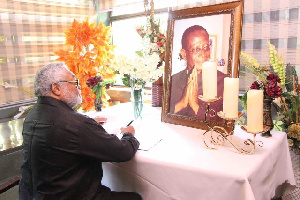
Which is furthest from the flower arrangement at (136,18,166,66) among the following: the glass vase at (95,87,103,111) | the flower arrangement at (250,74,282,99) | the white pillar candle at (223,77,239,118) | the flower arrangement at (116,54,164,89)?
the white pillar candle at (223,77,239,118)

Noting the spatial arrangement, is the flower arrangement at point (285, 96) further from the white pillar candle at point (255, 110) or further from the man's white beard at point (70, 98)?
the man's white beard at point (70, 98)

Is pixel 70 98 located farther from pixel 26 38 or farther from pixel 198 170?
pixel 26 38

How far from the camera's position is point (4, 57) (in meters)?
2.33

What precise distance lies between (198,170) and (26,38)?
220 cm

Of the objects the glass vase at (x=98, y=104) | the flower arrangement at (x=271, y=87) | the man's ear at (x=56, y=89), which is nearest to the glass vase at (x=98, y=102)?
the glass vase at (x=98, y=104)

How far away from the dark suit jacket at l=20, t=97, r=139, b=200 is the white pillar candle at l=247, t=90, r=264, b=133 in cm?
53

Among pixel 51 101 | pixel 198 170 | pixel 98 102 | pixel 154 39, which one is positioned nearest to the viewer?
pixel 198 170

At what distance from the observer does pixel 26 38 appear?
2.48m

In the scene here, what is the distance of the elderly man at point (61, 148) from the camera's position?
1.08 m

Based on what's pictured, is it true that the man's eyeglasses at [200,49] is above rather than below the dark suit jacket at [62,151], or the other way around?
above

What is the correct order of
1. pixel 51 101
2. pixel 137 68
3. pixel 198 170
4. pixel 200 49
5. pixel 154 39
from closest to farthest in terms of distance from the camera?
pixel 198 170, pixel 51 101, pixel 200 49, pixel 137 68, pixel 154 39

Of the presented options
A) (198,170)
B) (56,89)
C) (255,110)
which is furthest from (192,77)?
(56,89)

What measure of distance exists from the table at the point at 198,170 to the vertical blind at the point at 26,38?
1.37m

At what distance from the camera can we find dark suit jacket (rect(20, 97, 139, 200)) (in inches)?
42.6
